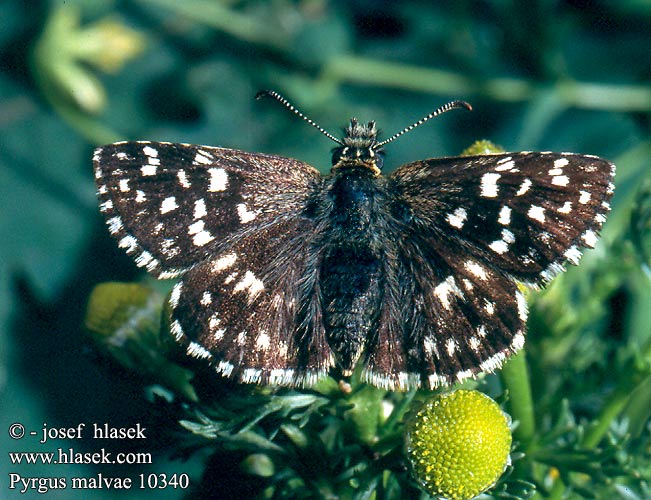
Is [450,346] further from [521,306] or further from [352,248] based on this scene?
[352,248]

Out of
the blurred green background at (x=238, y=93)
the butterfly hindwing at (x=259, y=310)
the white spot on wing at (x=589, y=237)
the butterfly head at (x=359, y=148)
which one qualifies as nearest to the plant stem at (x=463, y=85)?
the blurred green background at (x=238, y=93)

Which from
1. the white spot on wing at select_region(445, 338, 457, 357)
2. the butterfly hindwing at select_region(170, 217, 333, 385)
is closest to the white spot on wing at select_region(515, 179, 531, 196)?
the white spot on wing at select_region(445, 338, 457, 357)

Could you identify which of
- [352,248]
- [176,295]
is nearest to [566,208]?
[352,248]

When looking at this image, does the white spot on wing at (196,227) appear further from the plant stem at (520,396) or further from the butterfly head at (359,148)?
the plant stem at (520,396)

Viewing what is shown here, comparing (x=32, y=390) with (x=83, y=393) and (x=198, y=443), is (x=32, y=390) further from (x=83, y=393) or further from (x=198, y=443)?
(x=198, y=443)

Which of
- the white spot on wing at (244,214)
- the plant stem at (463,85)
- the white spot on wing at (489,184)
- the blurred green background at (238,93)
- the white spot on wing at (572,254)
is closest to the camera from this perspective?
the white spot on wing at (572,254)

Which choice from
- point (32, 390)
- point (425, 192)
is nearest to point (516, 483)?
point (425, 192)
